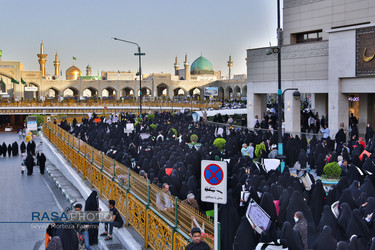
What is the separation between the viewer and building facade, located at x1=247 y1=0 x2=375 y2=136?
20312mm

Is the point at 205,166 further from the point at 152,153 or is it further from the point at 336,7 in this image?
the point at 336,7

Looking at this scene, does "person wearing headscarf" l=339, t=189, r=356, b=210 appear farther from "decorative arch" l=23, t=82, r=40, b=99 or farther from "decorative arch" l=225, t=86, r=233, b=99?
"decorative arch" l=225, t=86, r=233, b=99

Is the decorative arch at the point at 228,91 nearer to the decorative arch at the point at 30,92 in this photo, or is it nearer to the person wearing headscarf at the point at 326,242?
the decorative arch at the point at 30,92

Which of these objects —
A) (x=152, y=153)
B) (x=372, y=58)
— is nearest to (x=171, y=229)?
(x=152, y=153)

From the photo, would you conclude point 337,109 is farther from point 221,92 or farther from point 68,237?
point 221,92

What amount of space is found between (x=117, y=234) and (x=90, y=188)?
13.2 ft

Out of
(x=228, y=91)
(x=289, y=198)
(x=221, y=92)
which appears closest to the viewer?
(x=289, y=198)

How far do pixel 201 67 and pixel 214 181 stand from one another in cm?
7352

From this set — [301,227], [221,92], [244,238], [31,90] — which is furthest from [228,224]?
[221,92]

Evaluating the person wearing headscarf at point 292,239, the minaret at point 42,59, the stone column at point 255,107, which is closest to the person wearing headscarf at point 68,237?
the person wearing headscarf at point 292,239

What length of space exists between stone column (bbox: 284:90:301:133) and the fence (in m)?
12.7

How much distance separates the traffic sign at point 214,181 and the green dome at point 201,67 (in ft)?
239

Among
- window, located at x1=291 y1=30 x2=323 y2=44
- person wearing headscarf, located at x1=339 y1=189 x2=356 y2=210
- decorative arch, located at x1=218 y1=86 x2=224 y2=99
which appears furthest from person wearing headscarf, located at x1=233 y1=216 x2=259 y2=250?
decorative arch, located at x1=218 y1=86 x2=224 y2=99

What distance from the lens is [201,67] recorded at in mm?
78562
